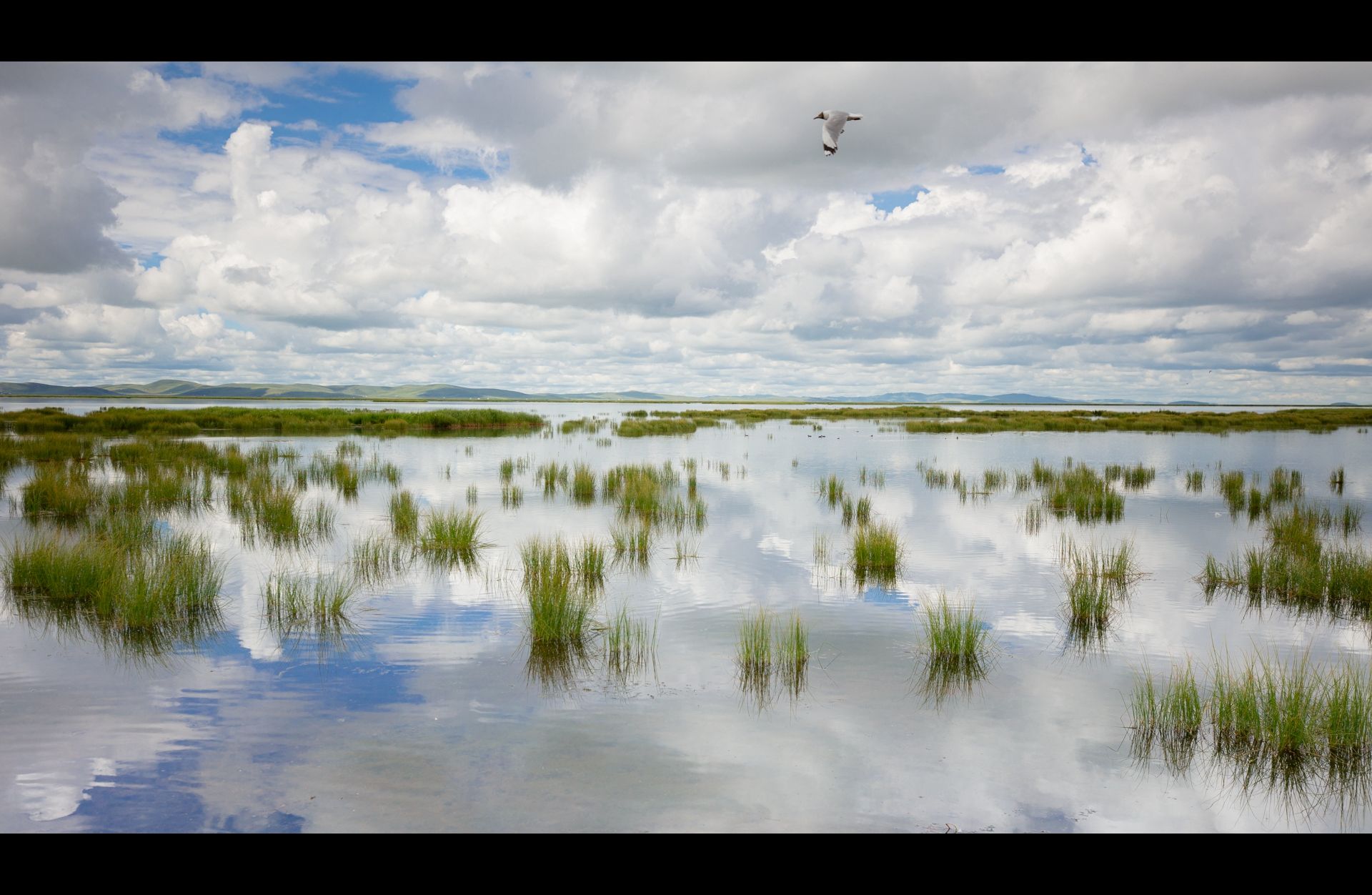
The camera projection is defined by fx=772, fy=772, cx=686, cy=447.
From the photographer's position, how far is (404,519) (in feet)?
55.3

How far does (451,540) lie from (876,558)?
8068mm

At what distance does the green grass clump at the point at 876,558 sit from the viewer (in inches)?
531

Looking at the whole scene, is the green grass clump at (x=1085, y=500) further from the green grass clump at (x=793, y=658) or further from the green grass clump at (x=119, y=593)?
the green grass clump at (x=119, y=593)

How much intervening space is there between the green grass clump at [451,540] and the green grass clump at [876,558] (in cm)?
702

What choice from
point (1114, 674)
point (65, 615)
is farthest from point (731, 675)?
point (65, 615)

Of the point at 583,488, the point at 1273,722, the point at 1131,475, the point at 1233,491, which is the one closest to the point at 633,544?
the point at 583,488

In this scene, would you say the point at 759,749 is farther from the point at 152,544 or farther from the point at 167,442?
the point at 167,442

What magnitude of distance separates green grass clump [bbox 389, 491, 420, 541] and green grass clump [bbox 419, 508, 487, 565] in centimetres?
34

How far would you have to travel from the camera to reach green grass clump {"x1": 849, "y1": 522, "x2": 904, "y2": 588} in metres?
13.5

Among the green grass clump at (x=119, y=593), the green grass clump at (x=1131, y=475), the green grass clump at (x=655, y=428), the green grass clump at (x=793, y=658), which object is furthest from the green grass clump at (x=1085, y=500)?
the green grass clump at (x=655, y=428)

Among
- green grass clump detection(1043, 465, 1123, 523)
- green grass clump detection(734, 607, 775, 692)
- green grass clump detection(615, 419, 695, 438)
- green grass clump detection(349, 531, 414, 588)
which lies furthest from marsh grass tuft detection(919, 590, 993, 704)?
green grass clump detection(615, 419, 695, 438)

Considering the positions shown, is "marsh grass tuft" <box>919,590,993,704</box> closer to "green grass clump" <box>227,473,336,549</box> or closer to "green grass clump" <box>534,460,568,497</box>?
"green grass clump" <box>227,473,336,549</box>

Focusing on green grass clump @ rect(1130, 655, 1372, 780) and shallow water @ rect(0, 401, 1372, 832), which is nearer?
shallow water @ rect(0, 401, 1372, 832)

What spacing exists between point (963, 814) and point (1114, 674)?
4.15 m
